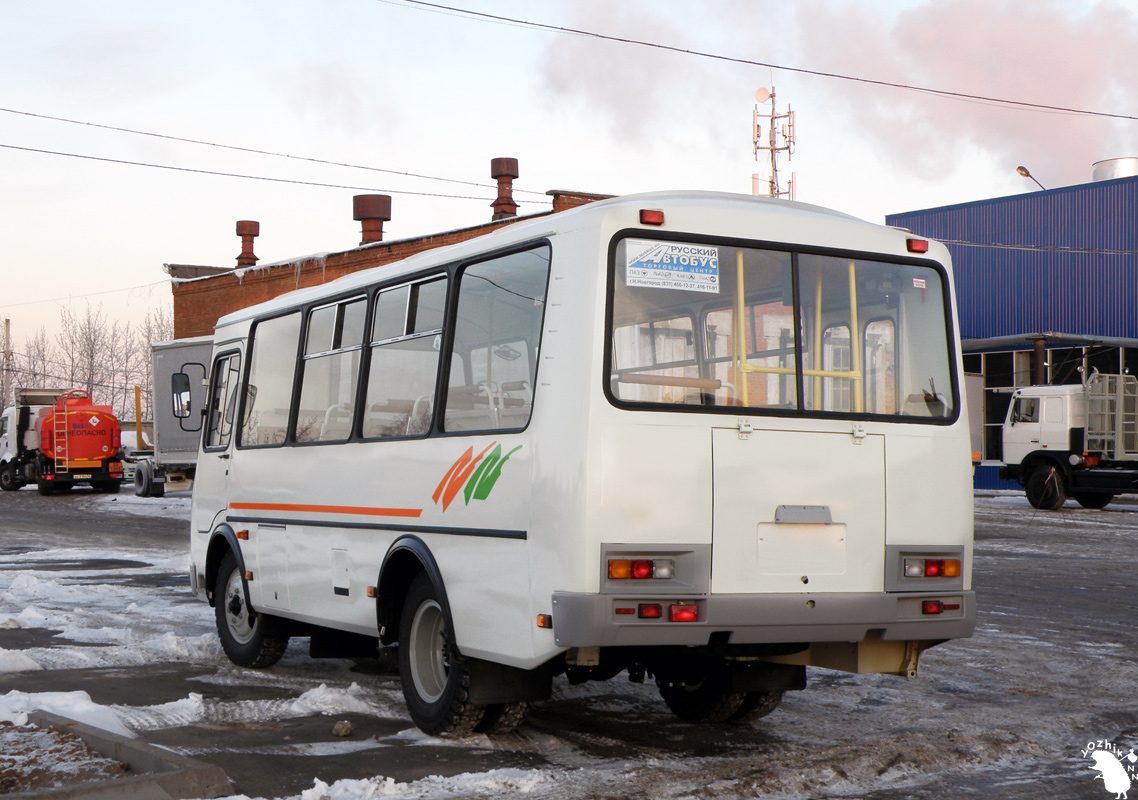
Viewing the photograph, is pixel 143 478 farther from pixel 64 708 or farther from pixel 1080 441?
pixel 64 708

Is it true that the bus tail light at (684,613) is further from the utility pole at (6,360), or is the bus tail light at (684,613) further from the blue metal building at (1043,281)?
the utility pole at (6,360)

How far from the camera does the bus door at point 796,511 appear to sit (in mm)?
6246

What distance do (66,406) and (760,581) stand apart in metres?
36.6

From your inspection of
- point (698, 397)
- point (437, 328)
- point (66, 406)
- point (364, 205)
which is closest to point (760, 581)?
point (698, 397)

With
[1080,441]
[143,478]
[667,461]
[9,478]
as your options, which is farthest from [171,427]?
[667,461]

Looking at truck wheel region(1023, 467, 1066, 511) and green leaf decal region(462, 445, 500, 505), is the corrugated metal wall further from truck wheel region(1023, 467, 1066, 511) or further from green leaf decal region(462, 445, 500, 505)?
green leaf decal region(462, 445, 500, 505)

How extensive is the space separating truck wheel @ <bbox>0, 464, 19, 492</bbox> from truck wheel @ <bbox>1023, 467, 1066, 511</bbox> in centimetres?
3001

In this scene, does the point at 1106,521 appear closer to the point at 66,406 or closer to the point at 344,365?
the point at 344,365

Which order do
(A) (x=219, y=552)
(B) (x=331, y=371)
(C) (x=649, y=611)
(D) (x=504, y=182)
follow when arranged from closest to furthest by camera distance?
→ (C) (x=649, y=611) → (B) (x=331, y=371) → (A) (x=219, y=552) → (D) (x=504, y=182)

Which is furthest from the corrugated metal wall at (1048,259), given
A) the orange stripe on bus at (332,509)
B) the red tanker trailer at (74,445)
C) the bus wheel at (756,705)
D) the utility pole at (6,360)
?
the utility pole at (6,360)

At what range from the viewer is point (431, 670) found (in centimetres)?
719

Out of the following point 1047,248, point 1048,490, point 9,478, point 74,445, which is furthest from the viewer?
point 9,478

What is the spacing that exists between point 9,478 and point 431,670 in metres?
38.3

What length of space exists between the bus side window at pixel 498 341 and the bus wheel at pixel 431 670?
3.24 ft
